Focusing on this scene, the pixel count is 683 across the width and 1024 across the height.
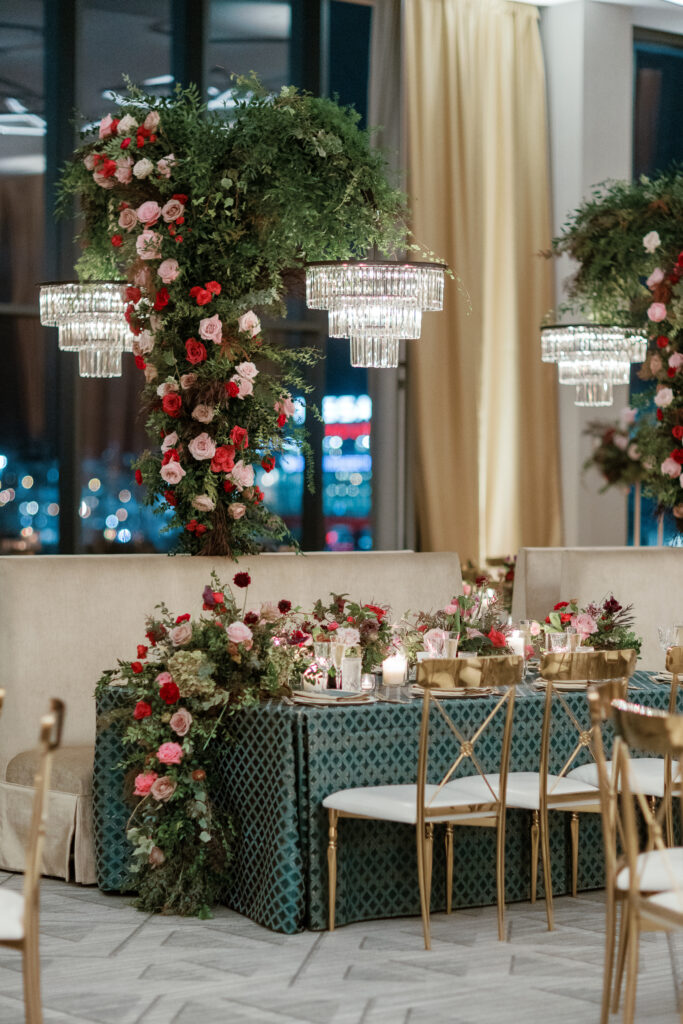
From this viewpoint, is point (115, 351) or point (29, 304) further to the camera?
point (29, 304)

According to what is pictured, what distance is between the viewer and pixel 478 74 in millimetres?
8875

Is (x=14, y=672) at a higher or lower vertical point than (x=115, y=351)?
lower

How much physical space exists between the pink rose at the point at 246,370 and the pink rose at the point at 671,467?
2402mm

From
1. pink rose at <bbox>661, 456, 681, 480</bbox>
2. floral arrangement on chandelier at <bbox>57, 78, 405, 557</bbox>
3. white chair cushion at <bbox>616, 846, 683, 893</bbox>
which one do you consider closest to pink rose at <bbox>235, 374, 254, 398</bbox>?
floral arrangement on chandelier at <bbox>57, 78, 405, 557</bbox>

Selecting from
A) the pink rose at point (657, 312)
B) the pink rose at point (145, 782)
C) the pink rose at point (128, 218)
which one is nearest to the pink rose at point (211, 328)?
the pink rose at point (128, 218)

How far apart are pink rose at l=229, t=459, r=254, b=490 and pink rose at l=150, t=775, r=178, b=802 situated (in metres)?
1.64

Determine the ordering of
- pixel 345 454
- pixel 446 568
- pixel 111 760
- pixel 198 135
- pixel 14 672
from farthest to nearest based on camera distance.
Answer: pixel 345 454 → pixel 446 568 → pixel 198 135 → pixel 14 672 → pixel 111 760

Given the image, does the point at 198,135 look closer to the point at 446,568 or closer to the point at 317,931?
the point at 446,568

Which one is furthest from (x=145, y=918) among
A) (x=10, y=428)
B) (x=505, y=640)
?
(x=10, y=428)

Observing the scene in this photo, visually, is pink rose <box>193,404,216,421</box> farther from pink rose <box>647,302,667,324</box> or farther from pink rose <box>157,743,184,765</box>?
pink rose <box>647,302,667,324</box>

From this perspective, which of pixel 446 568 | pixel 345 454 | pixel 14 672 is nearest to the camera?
pixel 14 672

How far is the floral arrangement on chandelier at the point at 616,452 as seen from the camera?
8719 millimetres

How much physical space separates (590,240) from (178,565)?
301cm

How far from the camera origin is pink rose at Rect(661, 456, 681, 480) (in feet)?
23.3
